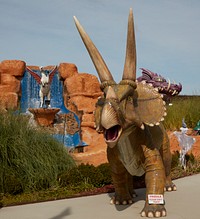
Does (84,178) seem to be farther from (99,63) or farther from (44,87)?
(44,87)

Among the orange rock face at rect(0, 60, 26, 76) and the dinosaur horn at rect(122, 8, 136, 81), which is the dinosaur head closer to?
the dinosaur horn at rect(122, 8, 136, 81)

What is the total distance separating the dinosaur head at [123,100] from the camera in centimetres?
307

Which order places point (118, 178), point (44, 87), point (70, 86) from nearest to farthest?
point (118, 178) → point (44, 87) → point (70, 86)

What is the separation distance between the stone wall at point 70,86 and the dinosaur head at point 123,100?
9895 mm

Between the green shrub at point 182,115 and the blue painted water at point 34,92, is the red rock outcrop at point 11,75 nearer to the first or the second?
the blue painted water at point 34,92

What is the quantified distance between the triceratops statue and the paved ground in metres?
0.23

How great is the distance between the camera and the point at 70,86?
14648mm

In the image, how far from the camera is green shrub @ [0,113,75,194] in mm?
5582

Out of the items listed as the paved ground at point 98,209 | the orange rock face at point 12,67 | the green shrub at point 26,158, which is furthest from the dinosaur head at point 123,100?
the orange rock face at point 12,67

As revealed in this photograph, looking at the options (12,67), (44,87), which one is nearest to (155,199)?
(44,87)

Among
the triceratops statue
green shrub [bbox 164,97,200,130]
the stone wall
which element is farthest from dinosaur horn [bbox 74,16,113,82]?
the stone wall

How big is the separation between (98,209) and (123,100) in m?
1.58

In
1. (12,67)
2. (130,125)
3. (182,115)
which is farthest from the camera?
(12,67)

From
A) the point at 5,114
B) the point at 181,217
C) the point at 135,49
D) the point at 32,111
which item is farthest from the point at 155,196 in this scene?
the point at 32,111
